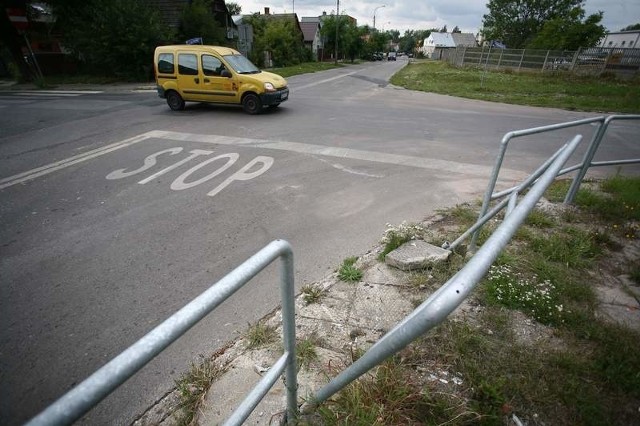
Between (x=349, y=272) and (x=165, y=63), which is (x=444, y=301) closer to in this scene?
(x=349, y=272)

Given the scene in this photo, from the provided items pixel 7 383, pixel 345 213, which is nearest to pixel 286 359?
pixel 7 383

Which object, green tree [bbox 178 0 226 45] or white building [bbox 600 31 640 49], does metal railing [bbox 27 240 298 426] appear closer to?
green tree [bbox 178 0 226 45]

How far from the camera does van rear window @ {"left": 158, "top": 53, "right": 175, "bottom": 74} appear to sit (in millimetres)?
10984

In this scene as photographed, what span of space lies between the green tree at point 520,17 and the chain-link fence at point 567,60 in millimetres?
40366

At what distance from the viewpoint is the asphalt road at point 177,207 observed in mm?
2744

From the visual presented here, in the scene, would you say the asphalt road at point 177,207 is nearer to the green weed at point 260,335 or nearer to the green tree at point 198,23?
the green weed at point 260,335

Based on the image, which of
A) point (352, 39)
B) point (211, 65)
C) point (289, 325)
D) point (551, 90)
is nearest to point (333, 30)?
point (352, 39)

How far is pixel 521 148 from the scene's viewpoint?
7.77m

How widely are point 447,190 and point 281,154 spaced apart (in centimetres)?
362

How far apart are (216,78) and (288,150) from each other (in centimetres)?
518

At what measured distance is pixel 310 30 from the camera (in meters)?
57.7

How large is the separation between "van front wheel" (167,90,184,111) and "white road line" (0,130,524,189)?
313 cm

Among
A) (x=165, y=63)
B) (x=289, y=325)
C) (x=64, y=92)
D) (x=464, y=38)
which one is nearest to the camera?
(x=289, y=325)

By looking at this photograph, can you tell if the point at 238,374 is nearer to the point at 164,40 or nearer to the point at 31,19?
the point at 164,40
